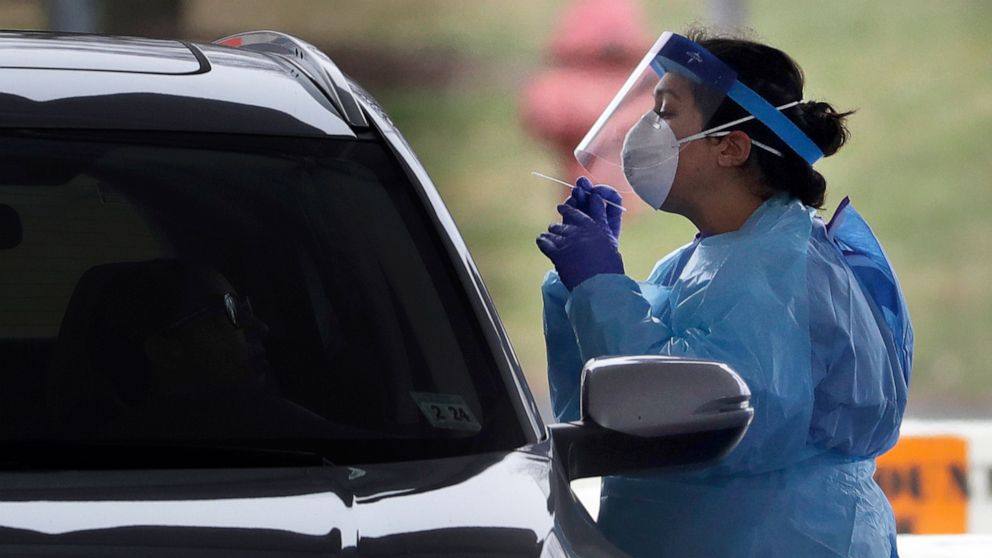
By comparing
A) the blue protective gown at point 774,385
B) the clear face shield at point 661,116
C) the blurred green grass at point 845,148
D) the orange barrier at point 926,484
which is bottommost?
the blue protective gown at point 774,385

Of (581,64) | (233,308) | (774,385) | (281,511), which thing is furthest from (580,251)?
(581,64)

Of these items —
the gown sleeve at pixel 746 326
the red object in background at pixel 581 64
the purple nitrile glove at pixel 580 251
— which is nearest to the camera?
the gown sleeve at pixel 746 326

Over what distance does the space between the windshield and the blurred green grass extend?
5.84 metres

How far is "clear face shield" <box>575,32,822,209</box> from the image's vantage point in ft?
10.0

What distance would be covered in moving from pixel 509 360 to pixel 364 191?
1.09ft

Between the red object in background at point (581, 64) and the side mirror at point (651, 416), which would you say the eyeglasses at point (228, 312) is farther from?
the red object in background at point (581, 64)

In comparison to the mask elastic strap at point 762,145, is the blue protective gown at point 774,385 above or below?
below

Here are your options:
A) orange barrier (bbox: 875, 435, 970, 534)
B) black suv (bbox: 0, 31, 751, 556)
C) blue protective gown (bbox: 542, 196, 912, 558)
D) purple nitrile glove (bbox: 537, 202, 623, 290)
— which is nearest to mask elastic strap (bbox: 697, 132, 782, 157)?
blue protective gown (bbox: 542, 196, 912, 558)

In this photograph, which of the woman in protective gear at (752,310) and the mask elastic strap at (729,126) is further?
the mask elastic strap at (729,126)

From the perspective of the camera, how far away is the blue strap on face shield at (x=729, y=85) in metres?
3.02

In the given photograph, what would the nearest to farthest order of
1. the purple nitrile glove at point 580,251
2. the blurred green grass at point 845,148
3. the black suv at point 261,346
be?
1. the black suv at point 261,346
2. the purple nitrile glove at point 580,251
3. the blurred green grass at point 845,148

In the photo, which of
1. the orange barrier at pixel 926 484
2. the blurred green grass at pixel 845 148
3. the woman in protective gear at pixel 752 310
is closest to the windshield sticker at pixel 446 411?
the woman in protective gear at pixel 752 310

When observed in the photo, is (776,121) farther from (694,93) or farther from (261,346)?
(261,346)

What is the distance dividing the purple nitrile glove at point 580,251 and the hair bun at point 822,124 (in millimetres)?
416
